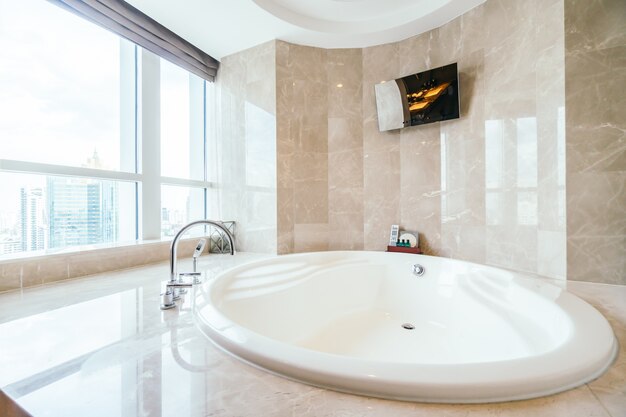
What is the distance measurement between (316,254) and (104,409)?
1458 millimetres

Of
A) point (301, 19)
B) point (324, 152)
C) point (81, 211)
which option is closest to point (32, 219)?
point (81, 211)

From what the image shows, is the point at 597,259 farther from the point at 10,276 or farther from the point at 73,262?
the point at 10,276

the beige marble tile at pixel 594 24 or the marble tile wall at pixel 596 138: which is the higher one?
the beige marble tile at pixel 594 24

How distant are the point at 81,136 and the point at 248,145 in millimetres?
1079

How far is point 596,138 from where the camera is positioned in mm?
1262

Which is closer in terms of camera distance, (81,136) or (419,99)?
(81,136)

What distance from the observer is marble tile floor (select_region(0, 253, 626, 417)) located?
461 mm

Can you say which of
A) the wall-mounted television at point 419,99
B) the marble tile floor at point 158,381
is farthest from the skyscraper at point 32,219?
the wall-mounted television at point 419,99

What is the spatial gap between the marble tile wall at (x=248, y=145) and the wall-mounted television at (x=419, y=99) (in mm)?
883

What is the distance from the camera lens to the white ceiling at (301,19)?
173cm

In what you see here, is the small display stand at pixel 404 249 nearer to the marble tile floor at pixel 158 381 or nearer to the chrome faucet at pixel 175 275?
the marble tile floor at pixel 158 381

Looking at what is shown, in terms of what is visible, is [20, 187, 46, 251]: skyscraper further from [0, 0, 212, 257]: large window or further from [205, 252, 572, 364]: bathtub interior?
[205, 252, 572, 364]: bathtub interior

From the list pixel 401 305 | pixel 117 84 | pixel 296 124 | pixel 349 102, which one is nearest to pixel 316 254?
pixel 401 305

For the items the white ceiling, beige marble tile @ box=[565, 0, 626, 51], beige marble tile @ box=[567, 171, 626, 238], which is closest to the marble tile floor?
beige marble tile @ box=[567, 171, 626, 238]
